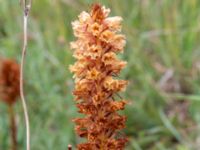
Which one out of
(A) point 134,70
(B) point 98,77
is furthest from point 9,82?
(B) point 98,77

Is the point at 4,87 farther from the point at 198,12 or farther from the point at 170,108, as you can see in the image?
the point at 198,12

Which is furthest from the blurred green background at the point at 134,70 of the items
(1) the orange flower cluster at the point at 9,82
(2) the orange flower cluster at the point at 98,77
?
(2) the orange flower cluster at the point at 98,77

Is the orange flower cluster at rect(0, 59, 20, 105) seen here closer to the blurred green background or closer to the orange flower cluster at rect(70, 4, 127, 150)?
the blurred green background

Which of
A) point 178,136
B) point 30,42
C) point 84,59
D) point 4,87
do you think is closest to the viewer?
point 84,59

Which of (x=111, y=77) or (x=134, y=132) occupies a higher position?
(x=134, y=132)

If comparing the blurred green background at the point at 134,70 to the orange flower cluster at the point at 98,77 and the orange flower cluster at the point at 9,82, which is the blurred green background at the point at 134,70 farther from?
the orange flower cluster at the point at 98,77

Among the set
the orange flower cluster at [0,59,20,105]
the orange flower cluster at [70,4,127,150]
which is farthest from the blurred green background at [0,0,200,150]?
the orange flower cluster at [70,4,127,150]

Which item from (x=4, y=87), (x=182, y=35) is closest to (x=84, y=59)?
(x=4, y=87)
